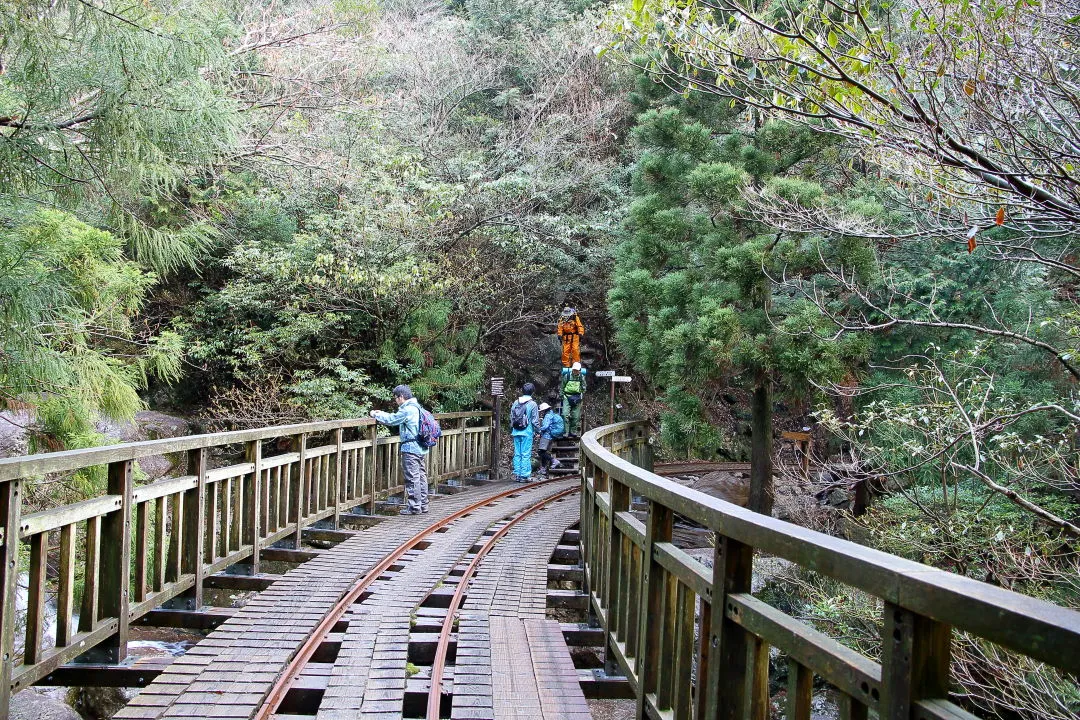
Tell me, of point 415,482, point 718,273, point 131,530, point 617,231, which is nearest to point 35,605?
point 131,530

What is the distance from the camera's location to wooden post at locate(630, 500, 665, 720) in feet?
10.8

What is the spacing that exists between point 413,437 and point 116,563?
5.01 metres

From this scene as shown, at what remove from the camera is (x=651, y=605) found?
3.31m

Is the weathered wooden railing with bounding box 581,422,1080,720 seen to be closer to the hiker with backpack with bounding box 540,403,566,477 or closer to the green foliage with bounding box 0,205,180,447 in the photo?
the green foliage with bounding box 0,205,180,447

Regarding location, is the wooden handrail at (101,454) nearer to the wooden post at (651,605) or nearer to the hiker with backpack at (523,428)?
the wooden post at (651,605)

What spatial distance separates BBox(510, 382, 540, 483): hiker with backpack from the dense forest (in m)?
2.25

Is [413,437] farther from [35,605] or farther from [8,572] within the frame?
[8,572]

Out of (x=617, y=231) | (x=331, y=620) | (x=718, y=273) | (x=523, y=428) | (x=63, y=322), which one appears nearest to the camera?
(x=331, y=620)

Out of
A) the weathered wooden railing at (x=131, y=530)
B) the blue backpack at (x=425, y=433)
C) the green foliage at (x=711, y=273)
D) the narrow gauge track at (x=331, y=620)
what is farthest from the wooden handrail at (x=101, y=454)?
the green foliage at (x=711, y=273)

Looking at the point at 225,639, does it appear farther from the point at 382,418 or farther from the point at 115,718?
the point at 382,418

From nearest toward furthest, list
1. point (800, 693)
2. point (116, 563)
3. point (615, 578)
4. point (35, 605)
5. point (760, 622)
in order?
point (800, 693) → point (760, 622) → point (35, 605) → point (116, 563) → point (615, 578)

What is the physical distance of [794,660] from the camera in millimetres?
2043

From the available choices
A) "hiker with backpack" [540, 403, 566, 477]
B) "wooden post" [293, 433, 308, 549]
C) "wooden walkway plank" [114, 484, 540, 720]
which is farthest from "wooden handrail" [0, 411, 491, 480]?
"hiker with backpack" [540, 403, 566, 477]

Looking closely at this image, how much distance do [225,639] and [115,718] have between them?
3.82 ft
